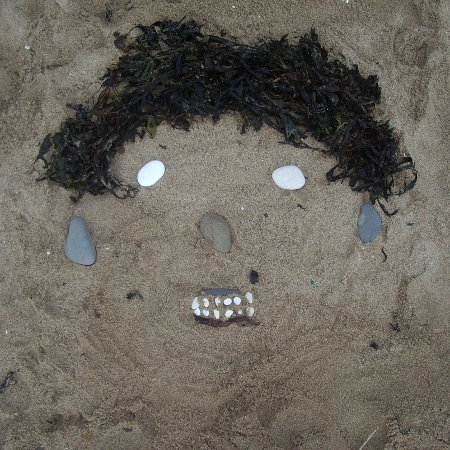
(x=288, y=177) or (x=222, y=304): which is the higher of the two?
(x=288, y=177)

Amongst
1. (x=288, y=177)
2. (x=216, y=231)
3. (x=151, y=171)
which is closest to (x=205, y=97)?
(x=151, y=171)

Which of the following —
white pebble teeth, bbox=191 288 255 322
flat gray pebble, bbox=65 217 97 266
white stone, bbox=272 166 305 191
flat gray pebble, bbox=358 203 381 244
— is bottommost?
white pebble teeth, bbox=191 288 255 322

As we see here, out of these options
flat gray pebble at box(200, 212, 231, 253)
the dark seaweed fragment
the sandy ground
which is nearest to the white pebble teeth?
the sandy ground

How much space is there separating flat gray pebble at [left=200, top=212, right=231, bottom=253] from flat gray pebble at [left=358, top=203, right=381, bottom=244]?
35.7 inches

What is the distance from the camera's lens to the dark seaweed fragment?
118 inches

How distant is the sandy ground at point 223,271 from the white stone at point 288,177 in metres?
→ 0.05

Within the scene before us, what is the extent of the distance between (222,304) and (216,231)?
1.65 feet

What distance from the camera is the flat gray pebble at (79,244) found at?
10.0 ft

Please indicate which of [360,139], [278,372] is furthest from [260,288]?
[360,139]

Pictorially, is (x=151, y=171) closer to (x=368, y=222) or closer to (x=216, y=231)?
(x=216, y=231)

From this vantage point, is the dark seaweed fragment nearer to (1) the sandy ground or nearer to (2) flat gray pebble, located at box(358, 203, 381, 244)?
(1) the sandy ground

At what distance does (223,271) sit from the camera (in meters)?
3.14

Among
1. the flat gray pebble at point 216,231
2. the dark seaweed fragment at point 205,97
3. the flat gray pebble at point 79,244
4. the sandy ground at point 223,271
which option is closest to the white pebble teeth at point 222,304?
the sandy ground at point 223,271

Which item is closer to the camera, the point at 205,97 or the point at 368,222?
the point at 205,97
